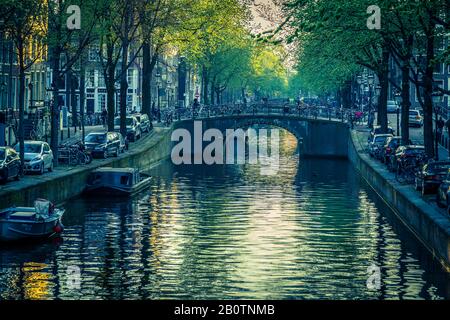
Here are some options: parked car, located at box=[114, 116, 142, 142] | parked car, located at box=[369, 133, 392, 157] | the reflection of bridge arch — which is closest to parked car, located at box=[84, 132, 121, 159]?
parked car, located at box=[114, 116, 142, 142]

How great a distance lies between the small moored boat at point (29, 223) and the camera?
4753 cm

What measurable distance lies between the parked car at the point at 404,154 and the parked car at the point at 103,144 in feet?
61.9

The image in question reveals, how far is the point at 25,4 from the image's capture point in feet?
199

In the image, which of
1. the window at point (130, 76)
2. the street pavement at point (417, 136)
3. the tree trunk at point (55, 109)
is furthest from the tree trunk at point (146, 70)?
the window at point (130, 76)

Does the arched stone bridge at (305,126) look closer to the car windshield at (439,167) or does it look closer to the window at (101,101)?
the window at (101,101)

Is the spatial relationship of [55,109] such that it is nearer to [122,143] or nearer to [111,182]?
[111,182]

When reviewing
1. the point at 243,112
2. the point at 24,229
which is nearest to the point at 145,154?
the point at 243,112

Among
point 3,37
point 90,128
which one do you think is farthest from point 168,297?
point 90,128

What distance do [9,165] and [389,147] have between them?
26.9 metres

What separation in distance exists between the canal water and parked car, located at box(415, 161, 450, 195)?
1.94m

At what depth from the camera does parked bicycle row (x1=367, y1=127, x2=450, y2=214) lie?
50441 mm

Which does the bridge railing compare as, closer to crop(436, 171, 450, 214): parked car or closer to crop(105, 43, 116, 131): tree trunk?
crop(105, 43, 116, 131): tree trunk
